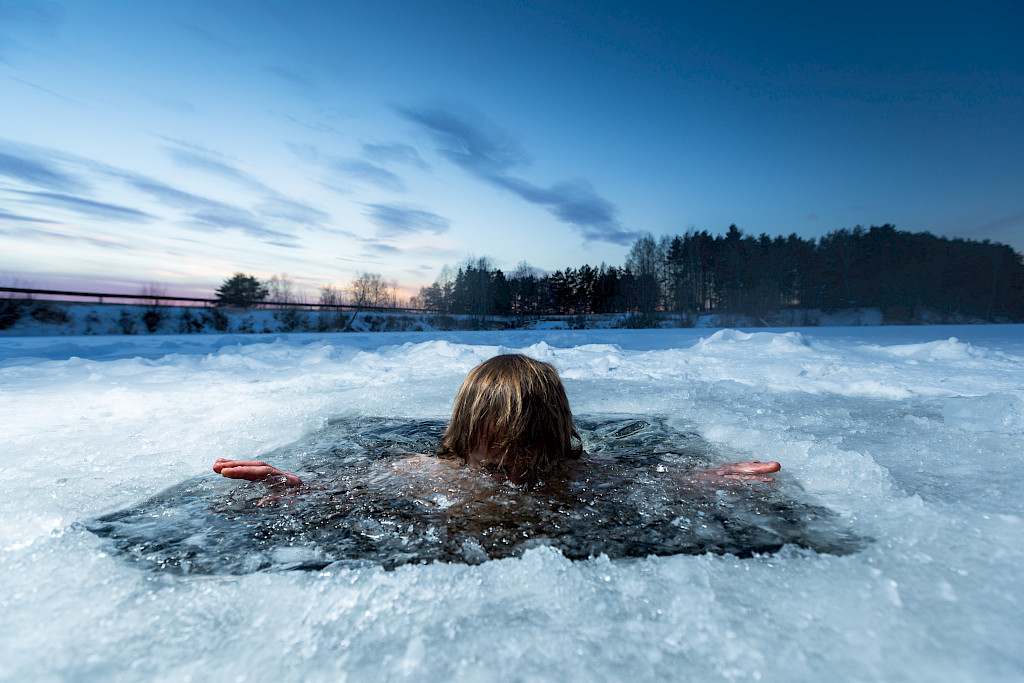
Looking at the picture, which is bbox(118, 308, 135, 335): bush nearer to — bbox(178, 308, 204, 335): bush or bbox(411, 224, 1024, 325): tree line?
bbox(178, 308, 204, 335): bush

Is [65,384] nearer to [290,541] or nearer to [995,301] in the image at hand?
[290,541]

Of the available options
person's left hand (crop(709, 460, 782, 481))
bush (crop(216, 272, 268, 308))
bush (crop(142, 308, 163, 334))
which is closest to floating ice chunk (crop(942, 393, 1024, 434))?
person's left hand (crop(709, 460, 782, 481))

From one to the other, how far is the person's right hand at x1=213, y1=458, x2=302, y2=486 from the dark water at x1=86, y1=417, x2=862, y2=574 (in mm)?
45

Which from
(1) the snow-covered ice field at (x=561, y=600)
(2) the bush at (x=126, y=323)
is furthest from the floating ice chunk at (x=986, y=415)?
(2) the bush at (x=126, y=323)

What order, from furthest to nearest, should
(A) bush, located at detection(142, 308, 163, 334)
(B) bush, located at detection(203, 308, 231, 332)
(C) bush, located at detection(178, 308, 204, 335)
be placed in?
(B) bush, located at detection(203, 308, 231, 332)
(C) bush, located at detection(178, 308, 204, 335)
(A) bush, located at detection(142, 308, 163, 334)

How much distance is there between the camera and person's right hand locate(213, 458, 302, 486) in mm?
1542

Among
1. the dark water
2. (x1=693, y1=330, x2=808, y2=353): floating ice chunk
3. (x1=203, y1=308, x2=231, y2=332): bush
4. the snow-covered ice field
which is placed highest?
(x1=203, y1=308, x2=231, y2=332): bush

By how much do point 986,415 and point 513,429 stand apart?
2.63 metres

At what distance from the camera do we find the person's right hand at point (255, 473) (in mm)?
1542

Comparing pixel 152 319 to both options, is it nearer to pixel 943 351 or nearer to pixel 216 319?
pixel 216 319

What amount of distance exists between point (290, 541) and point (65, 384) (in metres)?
3.91

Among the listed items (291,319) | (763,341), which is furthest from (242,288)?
(763,341)

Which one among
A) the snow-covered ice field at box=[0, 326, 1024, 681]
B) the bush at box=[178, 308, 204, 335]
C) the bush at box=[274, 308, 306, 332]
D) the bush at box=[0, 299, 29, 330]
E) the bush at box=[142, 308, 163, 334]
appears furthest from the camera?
the bush at box=[274, 308, 306, 332]

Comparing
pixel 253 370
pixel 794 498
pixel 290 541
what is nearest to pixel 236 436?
pixel 290 541
